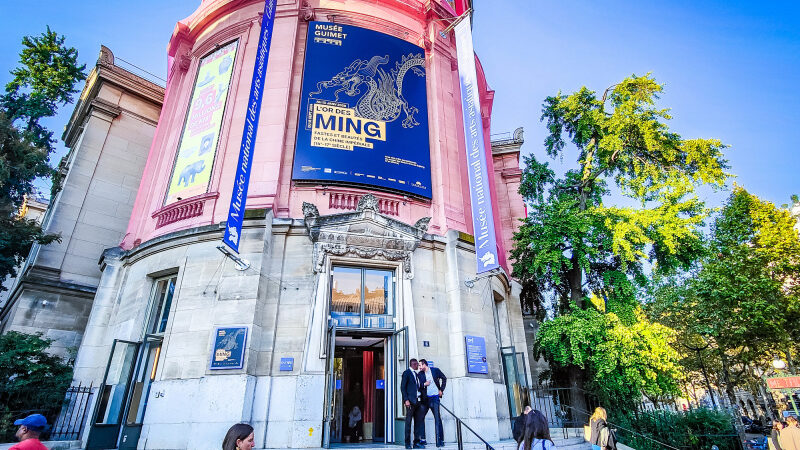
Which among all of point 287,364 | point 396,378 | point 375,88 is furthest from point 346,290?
point 375,88

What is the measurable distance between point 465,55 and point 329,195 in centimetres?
783

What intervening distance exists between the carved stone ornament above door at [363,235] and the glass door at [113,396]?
5.90 m

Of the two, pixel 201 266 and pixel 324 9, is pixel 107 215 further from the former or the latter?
pixel 324 9

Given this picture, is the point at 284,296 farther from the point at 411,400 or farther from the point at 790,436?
the point at 790,436

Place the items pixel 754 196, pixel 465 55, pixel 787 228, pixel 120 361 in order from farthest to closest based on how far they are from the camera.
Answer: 1. pixel 754 196
2. pixel 787 228
3. pixel 465 55
4. pixel 120 361

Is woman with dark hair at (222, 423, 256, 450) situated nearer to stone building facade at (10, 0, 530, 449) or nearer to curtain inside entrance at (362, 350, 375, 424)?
stone building facade at (10, 0, 530, 449)

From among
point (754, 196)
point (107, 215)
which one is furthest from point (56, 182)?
point (754, 196)

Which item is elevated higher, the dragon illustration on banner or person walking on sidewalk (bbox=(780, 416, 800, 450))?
the dragon illustration on banner

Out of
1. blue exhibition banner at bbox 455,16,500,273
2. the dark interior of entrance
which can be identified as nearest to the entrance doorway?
the dark interior of entrance

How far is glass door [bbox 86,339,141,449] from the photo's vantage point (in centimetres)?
1040

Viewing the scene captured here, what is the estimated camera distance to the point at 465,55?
1562 centimetres

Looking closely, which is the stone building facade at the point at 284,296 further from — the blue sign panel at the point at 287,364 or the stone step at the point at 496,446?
the stone step at the point at 496,446

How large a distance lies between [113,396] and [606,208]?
18025 millimetres

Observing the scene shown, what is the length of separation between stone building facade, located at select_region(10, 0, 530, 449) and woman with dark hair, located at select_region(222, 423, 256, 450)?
682 centimetres
